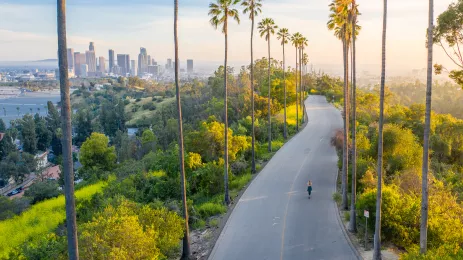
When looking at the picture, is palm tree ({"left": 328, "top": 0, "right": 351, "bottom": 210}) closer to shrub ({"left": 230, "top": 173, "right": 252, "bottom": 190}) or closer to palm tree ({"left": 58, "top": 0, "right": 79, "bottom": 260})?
shrub ({"left": 230, "top": 173, "right": 252, "bottom": 190})

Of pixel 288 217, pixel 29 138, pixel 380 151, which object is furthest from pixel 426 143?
pixel 29 138

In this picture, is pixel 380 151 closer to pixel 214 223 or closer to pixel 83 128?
pixel 214 223

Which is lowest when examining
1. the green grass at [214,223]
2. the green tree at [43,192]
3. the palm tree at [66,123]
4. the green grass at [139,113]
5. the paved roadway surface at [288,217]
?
the green tree at [43,192]

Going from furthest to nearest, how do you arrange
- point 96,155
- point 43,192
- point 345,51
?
point 96,155
point 43,192
point 345,51

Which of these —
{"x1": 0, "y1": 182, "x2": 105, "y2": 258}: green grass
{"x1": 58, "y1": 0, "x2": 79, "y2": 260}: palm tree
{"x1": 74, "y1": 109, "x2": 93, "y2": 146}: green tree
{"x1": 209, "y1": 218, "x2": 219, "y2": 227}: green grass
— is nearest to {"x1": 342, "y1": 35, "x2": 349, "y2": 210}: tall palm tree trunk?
{"x1": 209, "y1": 218, "x2": 219, "y2": 227}: green grass

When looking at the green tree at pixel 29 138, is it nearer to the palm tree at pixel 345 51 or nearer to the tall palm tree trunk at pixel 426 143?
the palm tree at pixel 345 51

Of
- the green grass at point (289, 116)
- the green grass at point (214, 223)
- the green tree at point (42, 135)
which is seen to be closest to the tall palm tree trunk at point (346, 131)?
the green grass at point (214, 223)

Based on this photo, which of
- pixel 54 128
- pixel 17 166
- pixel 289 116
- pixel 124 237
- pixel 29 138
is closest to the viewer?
pixel 124 237

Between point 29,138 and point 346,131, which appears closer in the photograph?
point 346,131
